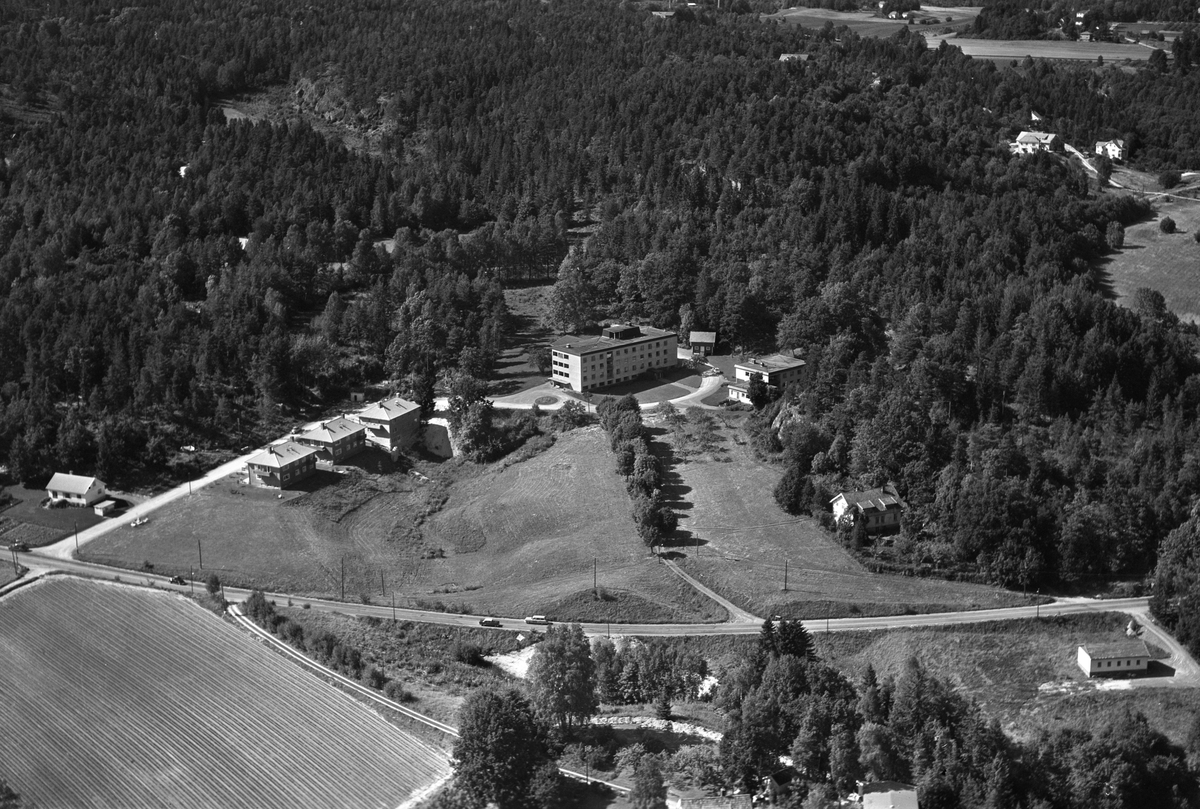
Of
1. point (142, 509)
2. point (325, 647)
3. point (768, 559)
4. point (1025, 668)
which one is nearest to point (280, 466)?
point (142, 509)

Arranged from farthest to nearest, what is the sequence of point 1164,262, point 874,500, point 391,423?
point 1164,262 → point 391,423 → point 874,500

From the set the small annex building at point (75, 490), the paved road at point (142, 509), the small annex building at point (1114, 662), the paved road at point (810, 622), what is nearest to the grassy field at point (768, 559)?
the paved road at point (810, 622)

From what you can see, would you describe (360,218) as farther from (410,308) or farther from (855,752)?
(855,752)

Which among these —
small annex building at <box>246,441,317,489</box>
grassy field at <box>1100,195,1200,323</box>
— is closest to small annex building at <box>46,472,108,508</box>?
small annex building at <box>246,441,317,489</box>

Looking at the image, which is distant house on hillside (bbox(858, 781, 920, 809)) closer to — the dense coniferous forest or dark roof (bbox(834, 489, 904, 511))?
the dense coniferous forest

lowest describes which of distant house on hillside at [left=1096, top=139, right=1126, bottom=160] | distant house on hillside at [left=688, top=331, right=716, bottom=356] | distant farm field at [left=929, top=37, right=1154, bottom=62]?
distant house on hillside at [left=688, top=331, right=716, bottom=356]

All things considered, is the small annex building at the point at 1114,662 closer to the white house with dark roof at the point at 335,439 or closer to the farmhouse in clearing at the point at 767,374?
the farmhouse in clearing at the point at 767,374

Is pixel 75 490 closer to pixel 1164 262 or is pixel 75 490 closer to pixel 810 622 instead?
pixel 810 622
